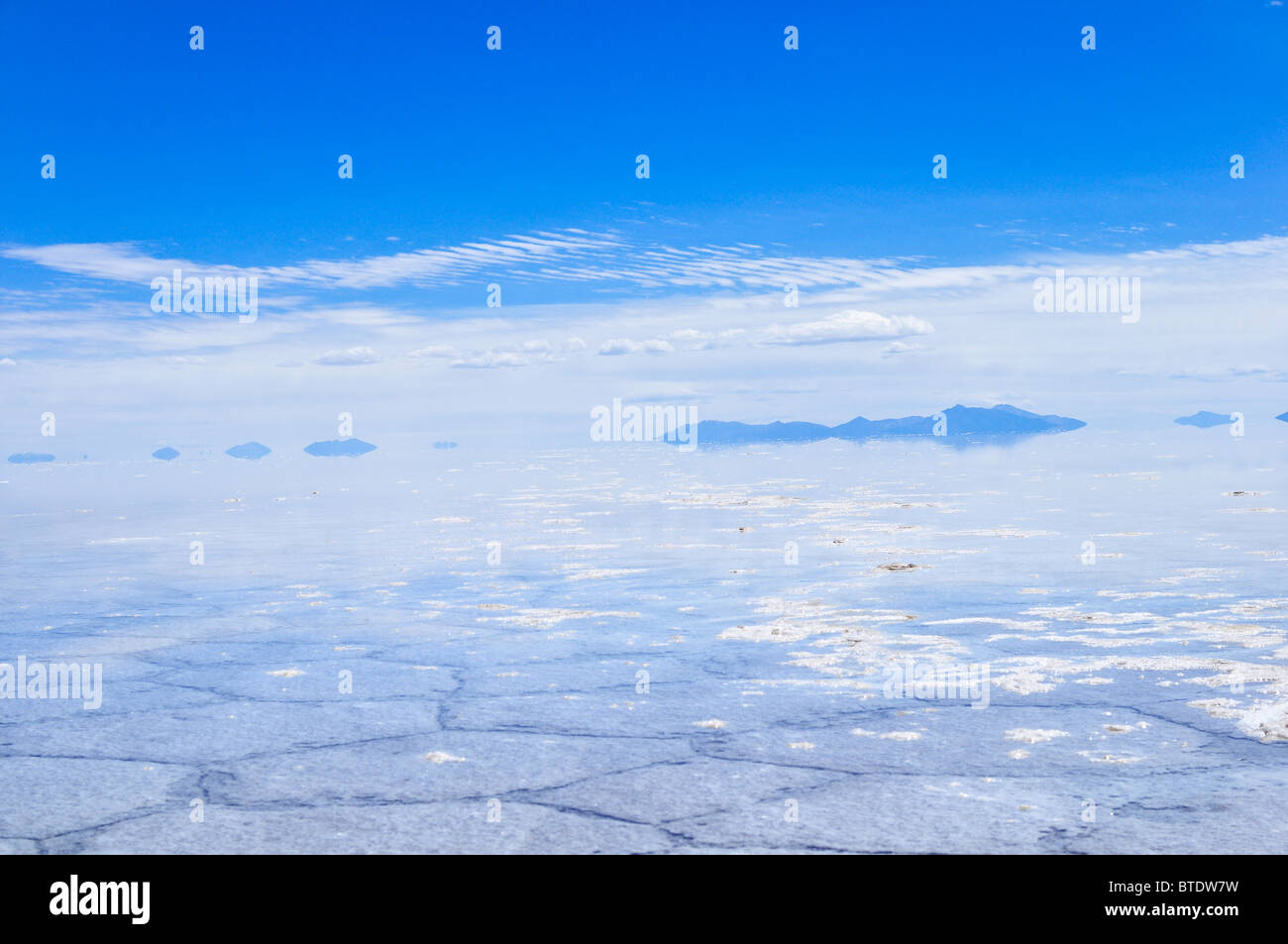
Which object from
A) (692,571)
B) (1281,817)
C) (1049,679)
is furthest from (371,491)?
(1281,817)

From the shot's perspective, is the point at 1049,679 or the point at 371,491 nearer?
the point at 1049,679

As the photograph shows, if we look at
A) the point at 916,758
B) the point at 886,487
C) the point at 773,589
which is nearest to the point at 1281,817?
the point at 916,758

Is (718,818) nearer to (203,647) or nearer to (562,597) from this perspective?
(203,647)

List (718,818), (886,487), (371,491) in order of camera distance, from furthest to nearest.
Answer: (371,491), (886,487), (718,818)

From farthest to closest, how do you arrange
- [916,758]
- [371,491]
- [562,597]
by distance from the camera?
[371,491], [562,597], [916,758]
